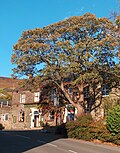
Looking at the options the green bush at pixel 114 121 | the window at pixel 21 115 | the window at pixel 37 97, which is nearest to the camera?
the green bush at pixel 114 121

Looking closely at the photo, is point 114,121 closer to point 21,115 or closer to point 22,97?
point 21,115

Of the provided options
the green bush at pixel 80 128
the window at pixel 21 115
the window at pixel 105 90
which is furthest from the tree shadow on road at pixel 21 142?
the window at pixel 21 115

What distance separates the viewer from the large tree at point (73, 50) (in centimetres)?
3275

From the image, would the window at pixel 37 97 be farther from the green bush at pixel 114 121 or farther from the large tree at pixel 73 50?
the green bush at pixel 114 121

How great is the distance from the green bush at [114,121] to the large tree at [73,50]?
659 cm

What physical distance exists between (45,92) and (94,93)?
1207 centimetres

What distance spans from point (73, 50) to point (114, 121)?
911cm

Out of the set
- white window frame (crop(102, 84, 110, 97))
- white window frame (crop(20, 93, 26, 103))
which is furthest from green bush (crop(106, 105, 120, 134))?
white window frame (crop(20, 93, 26, 103))

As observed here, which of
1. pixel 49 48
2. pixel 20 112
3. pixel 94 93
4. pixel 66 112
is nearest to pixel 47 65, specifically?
pixel 49 48

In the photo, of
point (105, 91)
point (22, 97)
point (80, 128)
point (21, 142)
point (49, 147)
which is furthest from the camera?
point (22, 97)

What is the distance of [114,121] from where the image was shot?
2648 cm

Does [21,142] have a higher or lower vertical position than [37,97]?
lower

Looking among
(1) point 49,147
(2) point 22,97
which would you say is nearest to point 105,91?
(2) point 22,97

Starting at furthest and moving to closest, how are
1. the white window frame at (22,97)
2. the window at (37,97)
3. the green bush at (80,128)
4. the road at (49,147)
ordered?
the white window frame at (22,97) < the window at (37,97) < the green bush at (80,128) < the road at (49,147)
